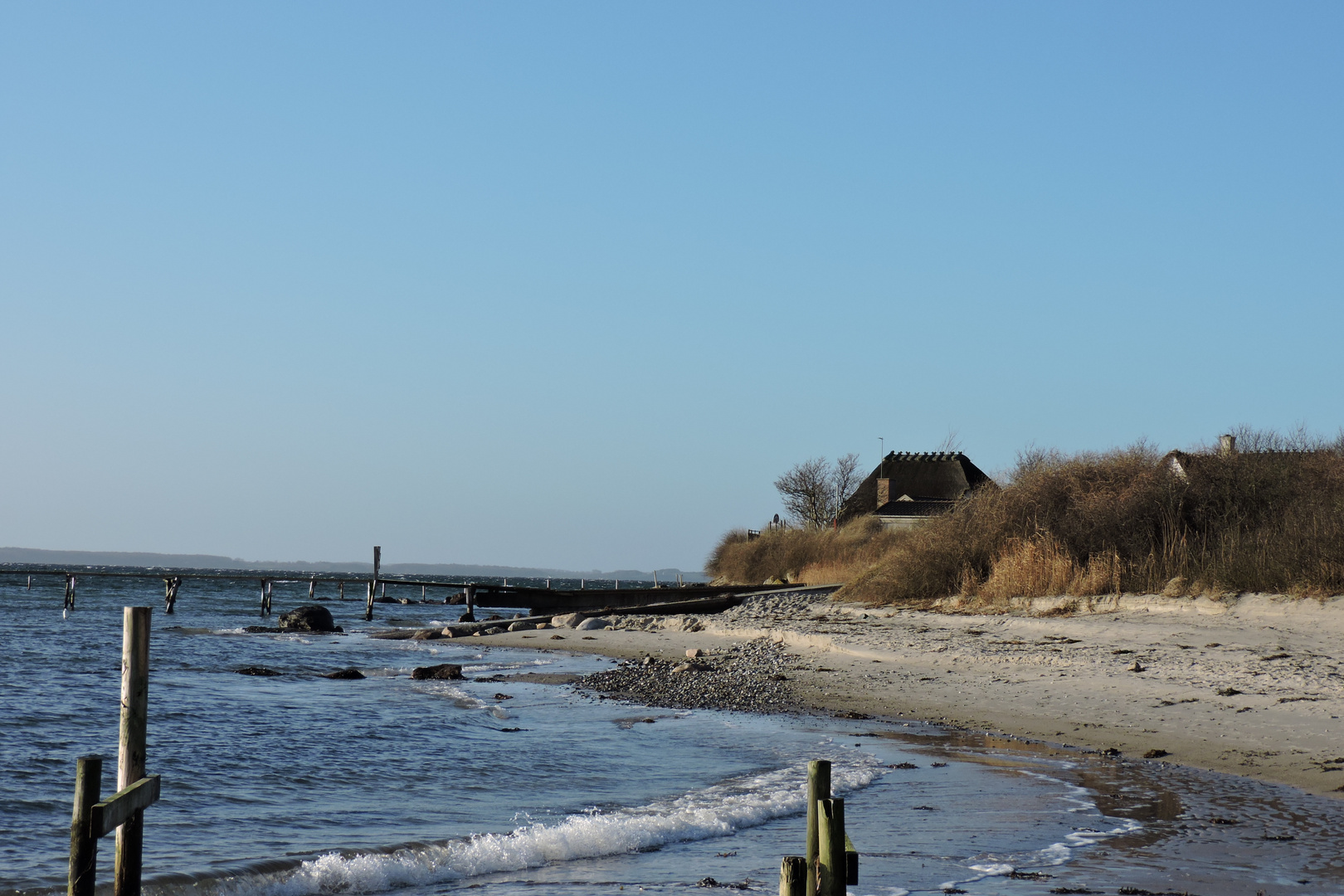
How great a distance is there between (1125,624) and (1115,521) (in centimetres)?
488

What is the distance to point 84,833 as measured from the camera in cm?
587

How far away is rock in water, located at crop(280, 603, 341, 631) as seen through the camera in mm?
41844

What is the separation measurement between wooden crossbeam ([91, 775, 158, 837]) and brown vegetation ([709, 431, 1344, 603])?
57.3 feet

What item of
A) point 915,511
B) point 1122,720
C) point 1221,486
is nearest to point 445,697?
point 1122,720

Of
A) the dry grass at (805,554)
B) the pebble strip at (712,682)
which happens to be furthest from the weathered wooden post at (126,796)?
the dry grass at (805,554)

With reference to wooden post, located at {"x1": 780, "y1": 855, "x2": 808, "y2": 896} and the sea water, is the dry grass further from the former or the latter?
wooden post, located at {"x1": 780, "y1": 855, "x2": 808, "y2": 896}

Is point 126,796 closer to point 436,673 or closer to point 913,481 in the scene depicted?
point 436,673

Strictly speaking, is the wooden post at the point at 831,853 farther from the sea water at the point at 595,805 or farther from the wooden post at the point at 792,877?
the sea water at the point at 595,805

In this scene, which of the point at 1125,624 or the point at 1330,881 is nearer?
the point at 1330,881

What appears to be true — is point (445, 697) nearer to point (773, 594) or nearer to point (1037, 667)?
point (1037, 667)

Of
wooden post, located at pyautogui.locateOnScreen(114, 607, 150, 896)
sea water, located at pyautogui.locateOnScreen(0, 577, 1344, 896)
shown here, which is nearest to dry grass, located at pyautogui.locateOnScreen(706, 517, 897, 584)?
sea water, located at pyautogui.locateOnScreen(0, 577, 1344, 896)

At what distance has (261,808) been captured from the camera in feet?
35.7

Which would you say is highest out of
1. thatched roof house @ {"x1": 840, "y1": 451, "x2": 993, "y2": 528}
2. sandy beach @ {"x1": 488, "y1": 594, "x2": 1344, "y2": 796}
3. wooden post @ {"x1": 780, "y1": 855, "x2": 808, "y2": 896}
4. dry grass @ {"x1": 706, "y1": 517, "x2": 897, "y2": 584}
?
thatched roof house @ {"x1": 840, "y1": 451, "x2": 993, "y2": 528}

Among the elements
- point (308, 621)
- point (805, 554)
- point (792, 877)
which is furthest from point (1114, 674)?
point (805, 554)
